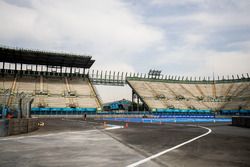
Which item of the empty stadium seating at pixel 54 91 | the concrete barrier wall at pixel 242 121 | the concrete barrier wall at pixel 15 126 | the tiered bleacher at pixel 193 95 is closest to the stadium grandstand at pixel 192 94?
the tiered bleacher at pixel 193 95

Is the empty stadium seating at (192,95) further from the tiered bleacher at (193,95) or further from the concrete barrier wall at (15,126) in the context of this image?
the concrete barrier wall at (15,126)

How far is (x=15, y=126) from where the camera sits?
60.5ft

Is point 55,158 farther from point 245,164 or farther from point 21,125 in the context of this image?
point 21,125

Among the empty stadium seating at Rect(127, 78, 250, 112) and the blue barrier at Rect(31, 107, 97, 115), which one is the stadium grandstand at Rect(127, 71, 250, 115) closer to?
the empty stadium seating at Rect(127, 78, 250, 112)

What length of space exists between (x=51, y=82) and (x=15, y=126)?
65436mm

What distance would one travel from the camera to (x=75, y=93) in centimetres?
7825

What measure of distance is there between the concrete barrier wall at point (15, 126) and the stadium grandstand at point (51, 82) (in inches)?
1847

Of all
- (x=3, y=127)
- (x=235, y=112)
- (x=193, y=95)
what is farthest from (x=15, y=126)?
(x=193, y=95)

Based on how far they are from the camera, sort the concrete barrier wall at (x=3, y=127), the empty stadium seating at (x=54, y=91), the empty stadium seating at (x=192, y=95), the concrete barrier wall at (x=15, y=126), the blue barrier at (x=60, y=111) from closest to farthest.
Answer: the concrete barrier wall at (x=3, y=127) → the concrete barrier wall at (x=15, y=126) → the blue barrier at (x=60, y=111) → the empty stadium seating at (x=54, y=91) → the empty stadium seating at (x=192, y=95)

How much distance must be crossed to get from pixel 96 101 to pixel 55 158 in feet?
223

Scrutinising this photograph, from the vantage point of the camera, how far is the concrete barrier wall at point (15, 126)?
17116mm

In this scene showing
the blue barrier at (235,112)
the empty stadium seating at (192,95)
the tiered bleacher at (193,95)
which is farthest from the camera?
the empty stadium seating at (192,95)

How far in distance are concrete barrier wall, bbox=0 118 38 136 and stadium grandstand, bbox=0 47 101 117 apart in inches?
1847

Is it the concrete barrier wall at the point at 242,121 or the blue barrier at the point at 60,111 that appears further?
the blue barrier at the point at 60,111
